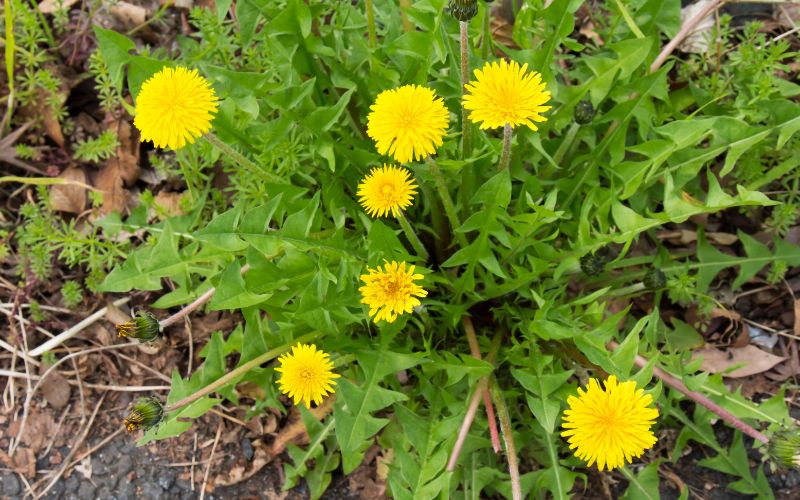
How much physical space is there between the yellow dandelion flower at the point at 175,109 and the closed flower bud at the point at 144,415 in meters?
0.73

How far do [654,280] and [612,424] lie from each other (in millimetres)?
864

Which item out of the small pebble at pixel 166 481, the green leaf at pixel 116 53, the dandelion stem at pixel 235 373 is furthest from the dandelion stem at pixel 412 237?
the small pebble at pixel 166 481

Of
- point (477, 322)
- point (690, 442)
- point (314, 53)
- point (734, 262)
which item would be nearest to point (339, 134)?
point (314, 53)

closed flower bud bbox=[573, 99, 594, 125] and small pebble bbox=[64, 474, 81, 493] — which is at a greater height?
closed flower bud bbox=[573, 99, 594, 125]

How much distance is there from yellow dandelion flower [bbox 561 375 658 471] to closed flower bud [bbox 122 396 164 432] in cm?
113

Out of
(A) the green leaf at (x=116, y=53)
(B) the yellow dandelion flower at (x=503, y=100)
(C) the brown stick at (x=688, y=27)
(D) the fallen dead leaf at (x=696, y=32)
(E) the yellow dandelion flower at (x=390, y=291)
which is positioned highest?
(D) the fallen dead leaf at (x=696, y=32)

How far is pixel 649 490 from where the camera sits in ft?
7.98

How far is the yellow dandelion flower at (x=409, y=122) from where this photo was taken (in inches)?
69.7

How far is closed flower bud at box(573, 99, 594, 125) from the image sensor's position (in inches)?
91.4

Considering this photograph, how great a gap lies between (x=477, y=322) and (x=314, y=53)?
1.20 m

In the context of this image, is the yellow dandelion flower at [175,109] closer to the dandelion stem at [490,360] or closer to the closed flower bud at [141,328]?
the closed flower bud at [141,328]

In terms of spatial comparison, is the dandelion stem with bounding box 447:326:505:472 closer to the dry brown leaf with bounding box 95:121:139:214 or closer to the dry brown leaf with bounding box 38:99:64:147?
the dry brown leaf with bounding box 95:121:139:214

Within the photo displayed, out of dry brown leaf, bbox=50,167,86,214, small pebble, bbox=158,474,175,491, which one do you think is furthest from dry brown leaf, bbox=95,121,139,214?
small pebble, bbox=158,474,175,491

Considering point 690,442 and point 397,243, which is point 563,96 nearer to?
point 397,243
